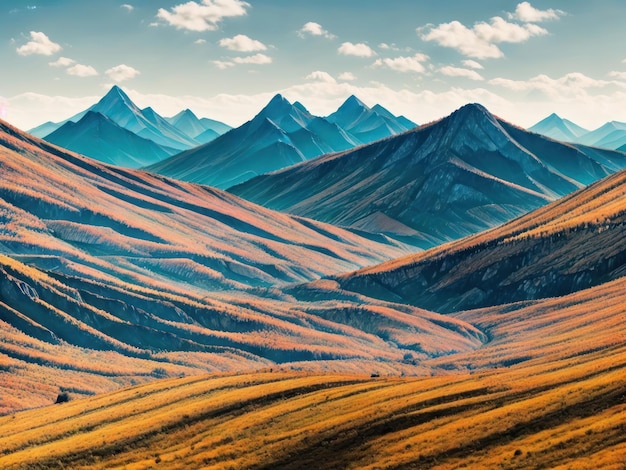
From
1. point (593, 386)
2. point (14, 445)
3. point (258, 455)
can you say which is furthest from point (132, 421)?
point (593, 386)

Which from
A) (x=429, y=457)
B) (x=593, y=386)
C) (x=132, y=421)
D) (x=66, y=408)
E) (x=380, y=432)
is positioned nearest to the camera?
(x=429, y=457)

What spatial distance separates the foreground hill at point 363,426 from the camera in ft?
300

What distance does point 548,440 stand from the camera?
89.4m

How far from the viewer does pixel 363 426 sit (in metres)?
114

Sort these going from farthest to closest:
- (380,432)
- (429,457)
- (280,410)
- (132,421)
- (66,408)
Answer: (66,408) → (132,421) → (280,410) → (380,432) → (429,457)

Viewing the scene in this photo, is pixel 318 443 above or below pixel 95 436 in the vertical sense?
above

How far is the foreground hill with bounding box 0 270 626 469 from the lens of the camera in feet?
300

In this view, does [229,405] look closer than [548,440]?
No

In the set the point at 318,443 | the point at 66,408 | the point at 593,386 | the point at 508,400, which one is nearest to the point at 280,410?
the point at 318,443

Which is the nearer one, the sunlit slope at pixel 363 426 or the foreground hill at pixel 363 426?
the foreground hill at pixel 363 426

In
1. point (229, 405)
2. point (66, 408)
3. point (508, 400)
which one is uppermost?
point (508, 400)

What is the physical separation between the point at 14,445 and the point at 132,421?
68.1 ft

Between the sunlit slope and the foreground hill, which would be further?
the sunlit slope

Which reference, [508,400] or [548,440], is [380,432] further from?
[548,440]
